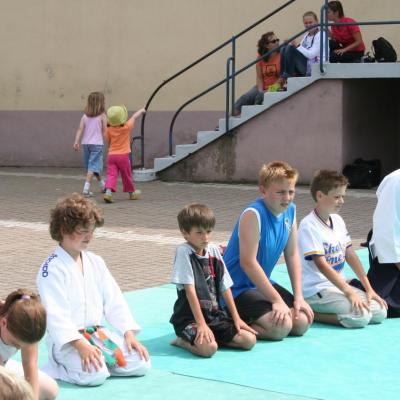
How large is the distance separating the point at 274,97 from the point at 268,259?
9467mm

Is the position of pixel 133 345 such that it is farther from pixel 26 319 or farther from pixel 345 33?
pixel 345 33

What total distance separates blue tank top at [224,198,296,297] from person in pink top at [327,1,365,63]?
9.19 metres

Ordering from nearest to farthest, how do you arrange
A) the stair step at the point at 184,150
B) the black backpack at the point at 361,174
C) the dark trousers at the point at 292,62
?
1. the black backpack at the point at 361,174
2. the dark trousers at the point at 292,62
3. the stair step at the point at 184,150

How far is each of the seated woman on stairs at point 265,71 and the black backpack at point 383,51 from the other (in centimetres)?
159

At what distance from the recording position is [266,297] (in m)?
6.87

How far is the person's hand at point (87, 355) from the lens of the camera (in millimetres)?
5703

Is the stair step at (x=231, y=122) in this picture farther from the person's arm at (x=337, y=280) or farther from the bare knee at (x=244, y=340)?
the bare knee at (x=244, y=340)

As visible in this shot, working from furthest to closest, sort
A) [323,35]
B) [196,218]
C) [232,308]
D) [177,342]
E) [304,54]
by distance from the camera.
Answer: [304,54]
[323,35]
[177,342]
[232,308]
[196,218]

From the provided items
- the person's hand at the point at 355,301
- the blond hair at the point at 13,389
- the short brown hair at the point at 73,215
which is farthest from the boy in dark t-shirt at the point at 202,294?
the blond hair at the point at 13,389

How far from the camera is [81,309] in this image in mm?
5852

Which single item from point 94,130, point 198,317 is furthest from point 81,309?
point 94,130

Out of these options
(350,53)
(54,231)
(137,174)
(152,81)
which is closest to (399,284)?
(54,231)

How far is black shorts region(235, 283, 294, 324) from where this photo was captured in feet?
22.5

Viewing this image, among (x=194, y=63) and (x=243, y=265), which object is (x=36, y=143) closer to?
(x=194, y=63)
